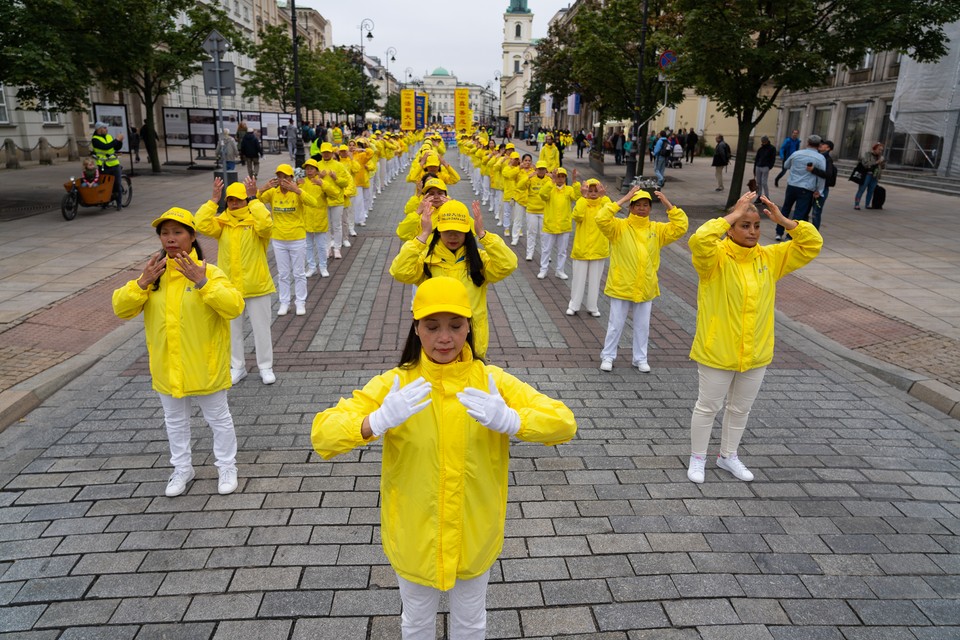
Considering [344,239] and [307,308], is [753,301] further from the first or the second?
[344,239]

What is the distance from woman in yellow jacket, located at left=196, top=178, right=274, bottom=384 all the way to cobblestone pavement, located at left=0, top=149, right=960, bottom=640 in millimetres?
771

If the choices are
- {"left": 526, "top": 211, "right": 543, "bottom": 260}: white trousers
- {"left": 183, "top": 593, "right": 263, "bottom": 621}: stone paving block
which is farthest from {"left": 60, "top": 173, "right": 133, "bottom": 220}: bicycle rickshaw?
{"left": 183, "top": 593, "right": 263, "bottom": 621}: stone paving block

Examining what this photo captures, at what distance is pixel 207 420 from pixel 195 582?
1308 millimetres

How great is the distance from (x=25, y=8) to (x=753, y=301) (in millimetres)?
17444

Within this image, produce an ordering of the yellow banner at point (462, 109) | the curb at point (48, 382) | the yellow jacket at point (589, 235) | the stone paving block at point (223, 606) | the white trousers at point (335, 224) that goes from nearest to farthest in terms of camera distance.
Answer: the stone paving block at point (223, 606) → the curb at point (48, 382) → the yellow jacket at point (589, 235) → the white trousers at point (335, 224) → the yellow banner at point (462, 109)

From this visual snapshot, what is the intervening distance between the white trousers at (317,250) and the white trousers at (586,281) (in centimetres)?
465

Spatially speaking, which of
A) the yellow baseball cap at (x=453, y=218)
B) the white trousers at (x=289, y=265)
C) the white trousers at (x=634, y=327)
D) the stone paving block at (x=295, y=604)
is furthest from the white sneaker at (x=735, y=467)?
the white trousers at (x=289, y=265)

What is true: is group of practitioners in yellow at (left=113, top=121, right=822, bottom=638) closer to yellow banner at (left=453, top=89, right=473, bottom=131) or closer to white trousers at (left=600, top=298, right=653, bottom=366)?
white trousers at (left=600, top=298, right=653, bottom=366)

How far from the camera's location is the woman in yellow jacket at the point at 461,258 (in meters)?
5.27

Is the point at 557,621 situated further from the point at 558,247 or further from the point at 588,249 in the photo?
the point at 558,247

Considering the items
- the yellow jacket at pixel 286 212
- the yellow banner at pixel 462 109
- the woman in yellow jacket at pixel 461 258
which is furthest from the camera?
the yellow banner at pixel 462 109

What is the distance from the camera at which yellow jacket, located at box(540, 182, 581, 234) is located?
1092cm

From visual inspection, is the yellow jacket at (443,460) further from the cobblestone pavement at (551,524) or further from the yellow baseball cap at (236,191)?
the yellow baseball cap at (236,191)

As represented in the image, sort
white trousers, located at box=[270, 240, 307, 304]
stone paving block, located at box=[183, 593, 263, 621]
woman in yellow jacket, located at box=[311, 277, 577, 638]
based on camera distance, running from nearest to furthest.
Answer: woman in yellow jacket, located at box=[311, 277, 577, 638]
stone paving block, located at box=[183, 593, 263, 621]
white trousers, located at box=[270, 240, 307, 304]
